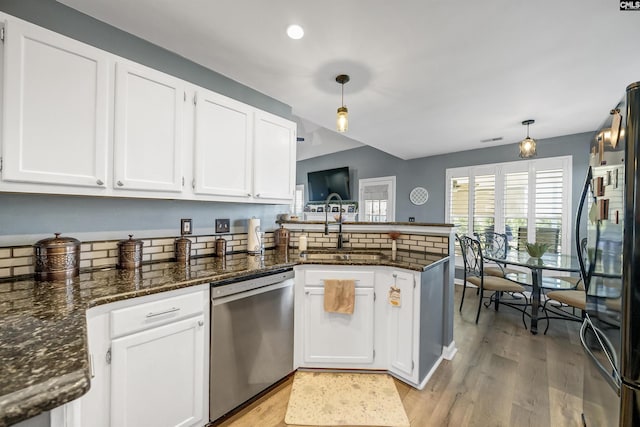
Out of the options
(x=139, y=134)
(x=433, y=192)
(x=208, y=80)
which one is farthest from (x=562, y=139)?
(x=139, y=134)

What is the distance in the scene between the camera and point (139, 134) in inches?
62.6

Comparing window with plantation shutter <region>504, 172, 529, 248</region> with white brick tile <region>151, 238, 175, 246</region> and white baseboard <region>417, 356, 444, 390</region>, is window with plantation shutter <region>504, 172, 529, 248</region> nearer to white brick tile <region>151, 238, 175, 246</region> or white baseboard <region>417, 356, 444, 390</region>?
white baseboard <region>417, 356, 444, 390</region>

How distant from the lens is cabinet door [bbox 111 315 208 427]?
118cm

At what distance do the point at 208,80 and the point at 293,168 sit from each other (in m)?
1.04

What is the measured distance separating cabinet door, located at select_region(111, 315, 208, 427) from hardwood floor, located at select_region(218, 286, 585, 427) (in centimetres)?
35

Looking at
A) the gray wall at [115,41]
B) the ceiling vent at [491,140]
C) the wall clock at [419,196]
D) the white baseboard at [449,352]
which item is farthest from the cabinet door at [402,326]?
the wall clock at [419,196]

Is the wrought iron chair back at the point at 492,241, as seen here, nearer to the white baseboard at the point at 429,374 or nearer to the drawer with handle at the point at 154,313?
the white baseboard at the point at 429,374

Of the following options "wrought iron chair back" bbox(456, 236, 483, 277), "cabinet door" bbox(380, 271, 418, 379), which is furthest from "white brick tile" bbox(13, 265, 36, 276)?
"wrought iron chair back" bbox(456, 236, 483, 277)

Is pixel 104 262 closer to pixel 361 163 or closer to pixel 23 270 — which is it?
pixel 23 270

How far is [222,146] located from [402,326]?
192cm

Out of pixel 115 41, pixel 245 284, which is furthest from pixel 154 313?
pixel 115 41

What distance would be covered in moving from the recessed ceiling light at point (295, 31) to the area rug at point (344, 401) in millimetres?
2455

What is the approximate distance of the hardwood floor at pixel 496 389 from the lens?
161 cm

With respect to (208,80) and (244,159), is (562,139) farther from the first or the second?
(208,80)
